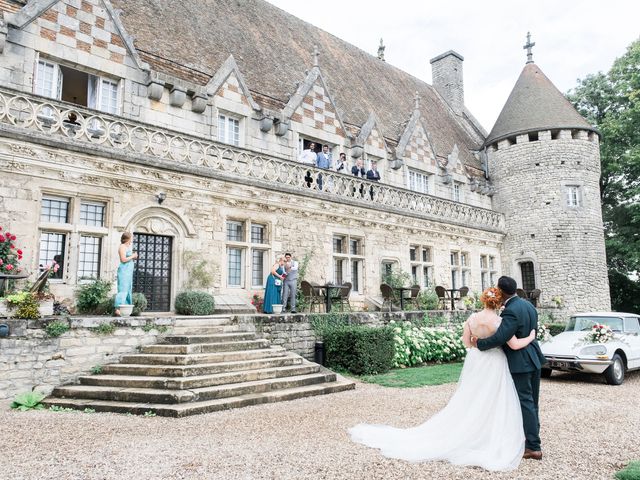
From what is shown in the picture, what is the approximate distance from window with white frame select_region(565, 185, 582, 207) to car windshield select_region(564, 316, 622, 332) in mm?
10926

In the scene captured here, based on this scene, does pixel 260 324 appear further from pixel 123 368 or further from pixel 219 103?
pixel 219 103

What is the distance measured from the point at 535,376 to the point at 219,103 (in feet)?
35.1

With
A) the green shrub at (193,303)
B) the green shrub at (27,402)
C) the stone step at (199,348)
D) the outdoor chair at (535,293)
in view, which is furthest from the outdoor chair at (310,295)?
the outdoor chair at (535,293)

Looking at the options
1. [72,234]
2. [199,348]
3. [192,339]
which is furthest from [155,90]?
[199,348]

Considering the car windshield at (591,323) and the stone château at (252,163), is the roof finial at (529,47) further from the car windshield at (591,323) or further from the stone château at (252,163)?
the car windshield at (591,323)

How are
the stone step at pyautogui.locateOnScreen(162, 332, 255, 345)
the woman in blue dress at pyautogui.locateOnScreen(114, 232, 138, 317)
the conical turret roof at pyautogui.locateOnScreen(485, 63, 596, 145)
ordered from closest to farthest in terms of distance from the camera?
the stone step at pyautogui.locateOnScreen(162, 332, 255, 345)
the woman in blue dress at pyautogui.locateOnScreen(114, 232, 138, 317)
the conical turret roof at pyautogui.locateOnScreen(485, 63, 596, 145)

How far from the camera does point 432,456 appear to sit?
431cm

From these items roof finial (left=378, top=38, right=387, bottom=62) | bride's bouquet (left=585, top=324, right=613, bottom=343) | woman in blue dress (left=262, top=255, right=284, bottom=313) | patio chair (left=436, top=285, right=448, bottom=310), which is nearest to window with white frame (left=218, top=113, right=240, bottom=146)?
woman in blue dress (left=262, top=255, right=284, bottom=313)

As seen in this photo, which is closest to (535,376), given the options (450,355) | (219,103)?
(450,355)

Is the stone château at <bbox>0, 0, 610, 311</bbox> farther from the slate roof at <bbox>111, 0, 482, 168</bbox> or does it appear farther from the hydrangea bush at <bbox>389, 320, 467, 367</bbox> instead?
the hydrangea bush at <bbox>389, 320, 467, 367</bbox>

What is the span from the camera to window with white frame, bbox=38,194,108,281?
366 inches

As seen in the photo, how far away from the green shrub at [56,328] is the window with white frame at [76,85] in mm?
5282

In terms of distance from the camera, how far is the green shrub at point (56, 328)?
709 cm

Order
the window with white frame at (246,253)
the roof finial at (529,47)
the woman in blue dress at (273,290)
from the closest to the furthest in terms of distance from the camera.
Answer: the woman in blue dress at (273,290)
the window with white frame at (246,253)
the roof finial at (529,47)
